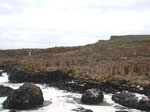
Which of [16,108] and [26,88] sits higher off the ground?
[26,88]

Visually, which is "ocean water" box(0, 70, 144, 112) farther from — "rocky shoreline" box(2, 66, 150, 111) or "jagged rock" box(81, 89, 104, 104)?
"rocky shoreline" box(2, 66, 150, 111)

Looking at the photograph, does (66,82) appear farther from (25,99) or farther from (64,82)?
(25,99)

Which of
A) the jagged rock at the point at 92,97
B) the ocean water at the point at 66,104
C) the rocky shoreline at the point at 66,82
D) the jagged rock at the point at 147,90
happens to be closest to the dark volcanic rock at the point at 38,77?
the rocky shoreline at the point at 66,82

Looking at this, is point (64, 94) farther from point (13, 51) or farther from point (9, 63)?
point (13, 51)

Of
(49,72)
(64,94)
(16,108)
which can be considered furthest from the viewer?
(49,72)

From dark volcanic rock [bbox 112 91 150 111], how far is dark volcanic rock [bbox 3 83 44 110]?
5.20m

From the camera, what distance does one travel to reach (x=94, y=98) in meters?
16.2

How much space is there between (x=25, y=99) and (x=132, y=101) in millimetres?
6675

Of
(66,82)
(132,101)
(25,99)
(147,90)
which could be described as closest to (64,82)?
(66,82)

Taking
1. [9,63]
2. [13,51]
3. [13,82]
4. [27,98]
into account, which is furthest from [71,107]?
[13,51]

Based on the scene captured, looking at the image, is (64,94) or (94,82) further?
(94,82)

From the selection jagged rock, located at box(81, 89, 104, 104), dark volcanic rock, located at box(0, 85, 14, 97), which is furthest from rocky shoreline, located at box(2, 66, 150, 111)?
dark volcanic rock, located at box(0, 85, 14, 97)

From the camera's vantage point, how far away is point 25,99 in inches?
596

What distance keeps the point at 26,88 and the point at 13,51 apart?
35486mm
